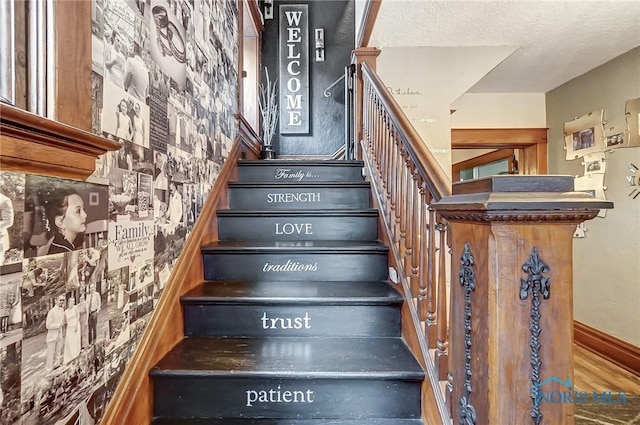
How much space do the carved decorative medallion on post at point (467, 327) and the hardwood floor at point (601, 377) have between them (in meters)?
2.30

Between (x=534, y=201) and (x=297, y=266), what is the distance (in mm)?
1206

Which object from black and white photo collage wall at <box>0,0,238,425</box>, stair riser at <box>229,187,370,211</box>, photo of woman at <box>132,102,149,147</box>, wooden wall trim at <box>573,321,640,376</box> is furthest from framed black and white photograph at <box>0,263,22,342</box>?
wooden wall trim at <box>573,321,640,376</box>

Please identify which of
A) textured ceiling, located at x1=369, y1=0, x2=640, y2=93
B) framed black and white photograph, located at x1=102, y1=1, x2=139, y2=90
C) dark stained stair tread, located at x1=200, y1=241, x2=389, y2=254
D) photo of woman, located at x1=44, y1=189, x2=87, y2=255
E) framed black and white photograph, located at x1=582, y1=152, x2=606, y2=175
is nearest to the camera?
photo of woman, located at x1=44, y1=189, x2=87, y2=255

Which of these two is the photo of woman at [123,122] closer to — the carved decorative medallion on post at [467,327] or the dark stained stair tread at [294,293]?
the dark stained stair tread at [294,293]

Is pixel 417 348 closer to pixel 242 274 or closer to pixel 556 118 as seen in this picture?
pixel 242 274

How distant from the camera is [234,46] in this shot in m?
2.40

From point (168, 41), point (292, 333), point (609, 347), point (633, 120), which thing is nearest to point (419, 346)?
point (292, 333)

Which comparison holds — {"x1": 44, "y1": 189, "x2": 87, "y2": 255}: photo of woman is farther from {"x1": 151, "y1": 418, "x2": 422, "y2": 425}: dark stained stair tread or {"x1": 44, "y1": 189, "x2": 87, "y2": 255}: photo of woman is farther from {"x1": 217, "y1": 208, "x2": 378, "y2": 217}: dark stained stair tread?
{"x1": 217, "y1": 208, "x2": 378, "y2": 217}: dark stained stair tread

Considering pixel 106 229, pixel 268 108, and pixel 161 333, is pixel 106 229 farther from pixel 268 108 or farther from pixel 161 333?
pixel 268 108

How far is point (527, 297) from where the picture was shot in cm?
63

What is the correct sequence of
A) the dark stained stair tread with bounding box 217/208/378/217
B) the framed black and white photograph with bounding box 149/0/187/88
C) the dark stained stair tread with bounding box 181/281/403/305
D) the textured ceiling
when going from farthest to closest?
the textured ceiling < the dark stained stair tread with bounding box 217/208/378/217 < the dark stained stair tread with bounding box 181/281/403/305 < the framed black and white photograph with bounding box 149/0/187/88

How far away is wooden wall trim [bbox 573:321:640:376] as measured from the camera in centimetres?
248

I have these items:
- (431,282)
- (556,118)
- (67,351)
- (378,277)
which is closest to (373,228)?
(378,277)

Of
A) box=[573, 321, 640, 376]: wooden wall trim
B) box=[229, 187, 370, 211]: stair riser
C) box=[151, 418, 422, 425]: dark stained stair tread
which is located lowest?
box=[573, 321, 640, 376]: wooden wall trim
